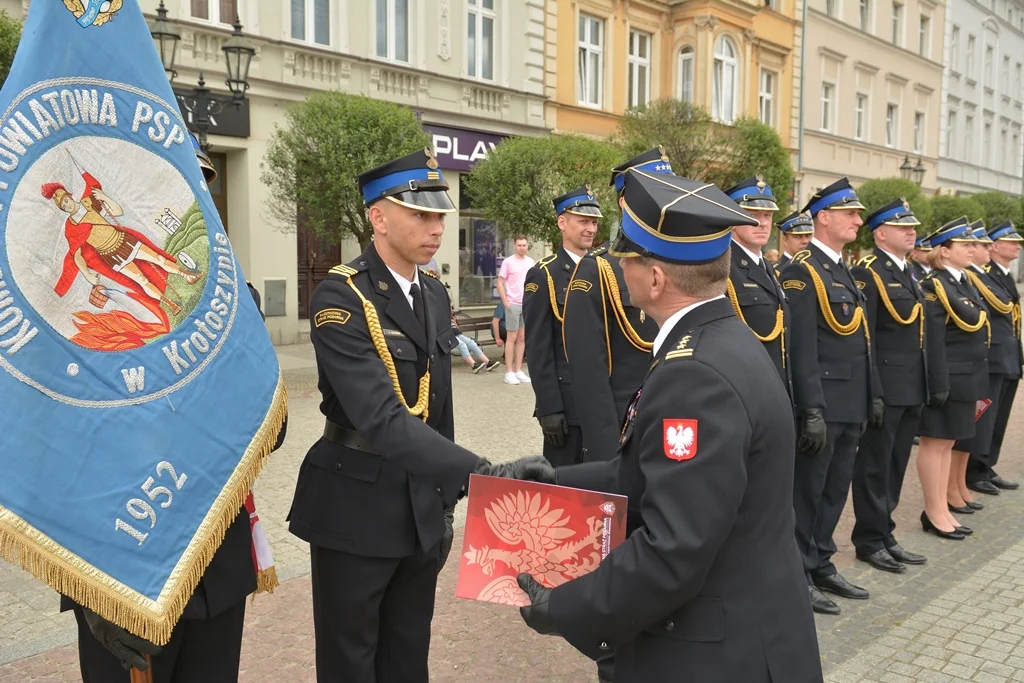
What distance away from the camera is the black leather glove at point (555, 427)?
4.82m

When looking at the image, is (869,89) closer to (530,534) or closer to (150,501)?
(530,534)

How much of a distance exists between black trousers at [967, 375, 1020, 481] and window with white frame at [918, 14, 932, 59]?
34.7 metres

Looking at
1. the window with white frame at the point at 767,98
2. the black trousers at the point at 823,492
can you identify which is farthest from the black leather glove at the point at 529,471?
the window with white frame at the point at 767,98

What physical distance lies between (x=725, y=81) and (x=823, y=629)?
78.1 ft

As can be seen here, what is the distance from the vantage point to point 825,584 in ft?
16.8

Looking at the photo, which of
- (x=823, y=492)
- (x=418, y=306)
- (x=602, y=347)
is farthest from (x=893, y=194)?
(x=418, y=306)

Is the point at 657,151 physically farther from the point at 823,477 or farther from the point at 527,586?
the point at 527,586

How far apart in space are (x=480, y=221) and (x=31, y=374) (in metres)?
18.3

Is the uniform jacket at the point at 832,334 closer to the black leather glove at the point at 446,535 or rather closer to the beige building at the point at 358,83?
the black leather glove at the point at 446,535

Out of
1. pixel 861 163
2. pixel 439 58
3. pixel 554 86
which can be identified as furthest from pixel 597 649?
pixel 861 163

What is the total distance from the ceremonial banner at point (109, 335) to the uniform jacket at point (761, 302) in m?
3.02

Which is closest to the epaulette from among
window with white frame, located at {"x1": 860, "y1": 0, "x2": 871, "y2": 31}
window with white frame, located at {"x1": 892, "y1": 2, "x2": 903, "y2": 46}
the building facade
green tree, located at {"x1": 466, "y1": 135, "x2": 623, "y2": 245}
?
green tree, located at {"x1": 466, "y1": 135, "x2": 623, "y2": 245}

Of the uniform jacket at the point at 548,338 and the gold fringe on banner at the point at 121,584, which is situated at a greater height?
the uniform jacket at the point at 548,338

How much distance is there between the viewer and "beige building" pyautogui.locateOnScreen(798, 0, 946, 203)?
3045 cm
